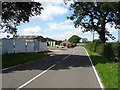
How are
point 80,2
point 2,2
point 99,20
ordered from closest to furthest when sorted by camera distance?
point 2,2 < point 80,2 < point 99,20

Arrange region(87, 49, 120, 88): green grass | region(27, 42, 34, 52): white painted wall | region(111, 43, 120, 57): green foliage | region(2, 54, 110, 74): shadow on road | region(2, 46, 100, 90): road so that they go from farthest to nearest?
region(27, 42, 34, 52): white painted wall → region(111, 43, 120, 57): green foliage → region(2, 54, 110, 74): shadow on road → region(87, 49, 120, 88): green grass → region(2, 46, 100, 90): road

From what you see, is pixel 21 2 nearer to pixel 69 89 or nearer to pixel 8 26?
pixel 8 26

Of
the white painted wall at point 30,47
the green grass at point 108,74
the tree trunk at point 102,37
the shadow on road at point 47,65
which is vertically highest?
the tree trunk at point 102,37

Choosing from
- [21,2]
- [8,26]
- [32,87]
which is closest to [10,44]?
[8,26]

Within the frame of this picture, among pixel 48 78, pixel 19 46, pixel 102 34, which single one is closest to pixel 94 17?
pixel 102 34

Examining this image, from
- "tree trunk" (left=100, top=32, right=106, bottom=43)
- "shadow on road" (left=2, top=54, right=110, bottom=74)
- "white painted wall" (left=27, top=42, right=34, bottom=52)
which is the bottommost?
"shadow on road" (left=2, top=54, right=110, bottom=74)

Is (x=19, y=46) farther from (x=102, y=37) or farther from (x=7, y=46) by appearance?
(x=102, y=37)

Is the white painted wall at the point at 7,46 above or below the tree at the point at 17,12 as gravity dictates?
below

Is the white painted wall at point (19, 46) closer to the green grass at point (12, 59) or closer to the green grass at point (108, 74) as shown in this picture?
the green grass at point (12, 59)

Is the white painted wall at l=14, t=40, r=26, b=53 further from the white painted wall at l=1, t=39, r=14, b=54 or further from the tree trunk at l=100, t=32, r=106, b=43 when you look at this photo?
the tree trunk at l=100, t=32, r=106, b=43

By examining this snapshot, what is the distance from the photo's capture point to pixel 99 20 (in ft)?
123

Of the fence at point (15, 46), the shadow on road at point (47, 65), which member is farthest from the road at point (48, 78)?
the fence at point (15, 46)

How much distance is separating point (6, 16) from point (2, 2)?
211 cm

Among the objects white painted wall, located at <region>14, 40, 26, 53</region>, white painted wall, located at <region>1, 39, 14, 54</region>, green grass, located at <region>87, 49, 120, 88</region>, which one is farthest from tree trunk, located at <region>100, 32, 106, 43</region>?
green grass, located at <region>87, 49, 120, 88</region>
